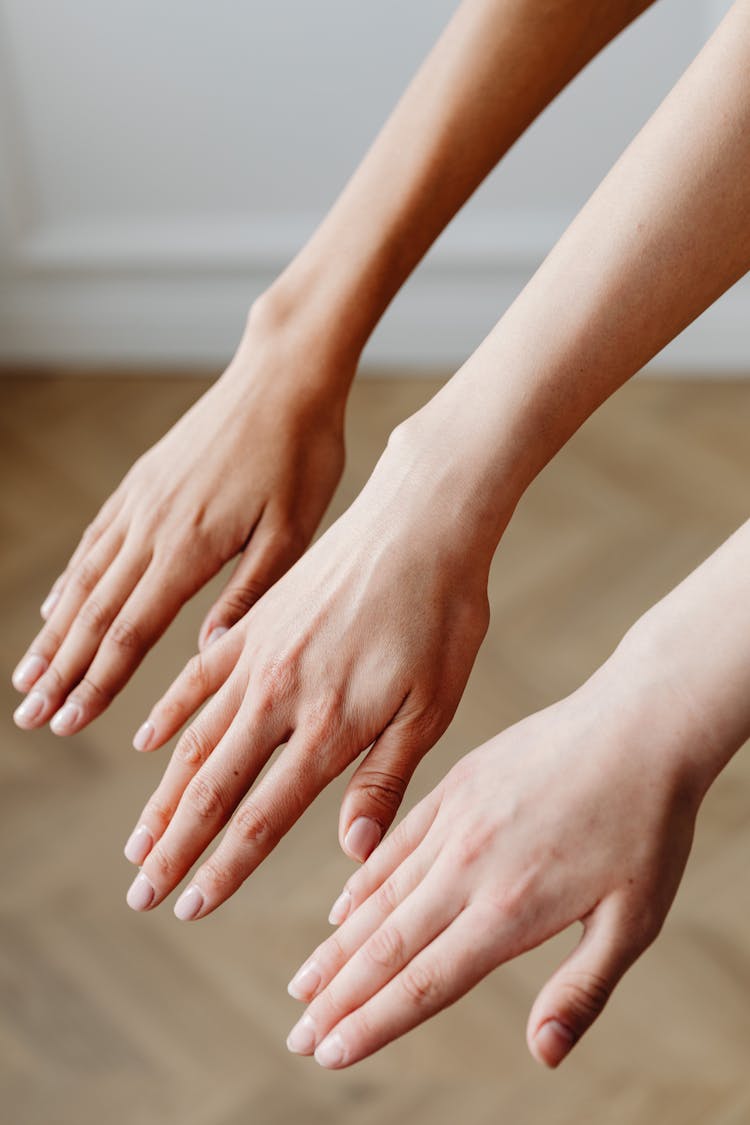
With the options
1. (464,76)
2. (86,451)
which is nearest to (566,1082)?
(464,76)

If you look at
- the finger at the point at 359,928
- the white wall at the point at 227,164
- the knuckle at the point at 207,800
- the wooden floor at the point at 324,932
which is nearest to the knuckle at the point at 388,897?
the finger at the point at 359,928

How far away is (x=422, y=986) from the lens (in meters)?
0.61

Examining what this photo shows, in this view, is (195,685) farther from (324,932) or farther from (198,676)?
(324,932)

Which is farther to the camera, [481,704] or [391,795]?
[481,704]

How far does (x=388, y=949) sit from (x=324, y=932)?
67cm

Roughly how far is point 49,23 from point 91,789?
92 centimetres

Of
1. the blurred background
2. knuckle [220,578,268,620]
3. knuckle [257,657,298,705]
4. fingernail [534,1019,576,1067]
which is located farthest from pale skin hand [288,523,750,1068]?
the blurred background

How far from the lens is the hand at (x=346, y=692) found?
690mm

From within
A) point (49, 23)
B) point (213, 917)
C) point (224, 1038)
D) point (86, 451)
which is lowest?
point (224, 1038)

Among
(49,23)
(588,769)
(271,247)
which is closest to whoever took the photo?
(588,769)

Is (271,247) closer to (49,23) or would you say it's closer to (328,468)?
(49,23)

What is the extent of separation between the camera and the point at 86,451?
1802 mm

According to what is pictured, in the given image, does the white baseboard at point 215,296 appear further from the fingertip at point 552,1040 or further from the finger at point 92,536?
the fingertip at point 552,1040

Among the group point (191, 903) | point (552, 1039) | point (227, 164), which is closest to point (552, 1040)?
point (552, 1039)
